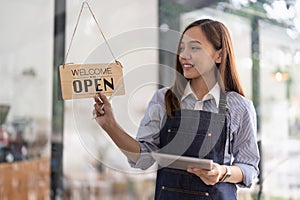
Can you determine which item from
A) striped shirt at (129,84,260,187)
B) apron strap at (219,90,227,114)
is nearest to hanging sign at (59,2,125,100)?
striped shirt at (129,84,260,187)

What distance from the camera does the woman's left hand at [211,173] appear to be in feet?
3.09

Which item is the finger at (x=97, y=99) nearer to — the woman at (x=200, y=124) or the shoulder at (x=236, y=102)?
the woman at (x=200, y=124)

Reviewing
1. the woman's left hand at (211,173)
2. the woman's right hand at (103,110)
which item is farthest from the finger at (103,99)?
the woman's left hand at (211,173)

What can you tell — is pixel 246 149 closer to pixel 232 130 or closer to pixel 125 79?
pixel 232 130

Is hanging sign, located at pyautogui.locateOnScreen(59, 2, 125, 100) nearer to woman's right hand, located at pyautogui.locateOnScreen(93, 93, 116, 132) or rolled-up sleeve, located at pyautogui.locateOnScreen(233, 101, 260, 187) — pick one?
woman's right hand, located at pyautogui.locateOnScreen(93, 93, 116, 132)

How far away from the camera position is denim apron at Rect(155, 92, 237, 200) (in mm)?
1004

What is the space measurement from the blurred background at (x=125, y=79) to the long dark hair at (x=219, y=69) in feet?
0.20

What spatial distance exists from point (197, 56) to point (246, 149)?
0.23 meters

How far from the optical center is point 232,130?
1.01 meters

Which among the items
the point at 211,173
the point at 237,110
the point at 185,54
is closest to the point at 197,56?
the point at 185,54

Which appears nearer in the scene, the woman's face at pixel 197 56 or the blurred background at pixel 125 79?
the woman's face at pixel 197 56

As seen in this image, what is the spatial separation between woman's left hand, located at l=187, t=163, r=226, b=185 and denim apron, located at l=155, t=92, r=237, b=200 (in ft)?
0.09

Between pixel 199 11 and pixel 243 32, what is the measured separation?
0.17 meters

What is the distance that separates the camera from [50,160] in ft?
7.16
